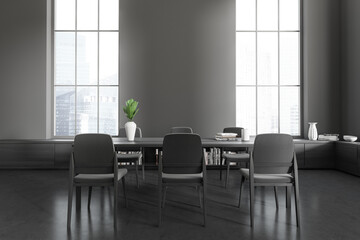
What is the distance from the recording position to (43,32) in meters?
6.00

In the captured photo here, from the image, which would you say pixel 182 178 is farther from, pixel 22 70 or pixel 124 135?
pixel 22 70

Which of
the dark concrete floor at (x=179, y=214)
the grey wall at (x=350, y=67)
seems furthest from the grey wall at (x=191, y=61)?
the dark concrete floor at (x=179, y=214)

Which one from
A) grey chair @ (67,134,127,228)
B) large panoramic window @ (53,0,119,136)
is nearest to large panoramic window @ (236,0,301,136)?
large panoramic window @ (53,0,119,136)

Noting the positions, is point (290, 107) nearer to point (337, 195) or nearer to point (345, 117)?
point (345, 117)

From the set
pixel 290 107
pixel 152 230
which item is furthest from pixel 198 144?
pixel 290 107

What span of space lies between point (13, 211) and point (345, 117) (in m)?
6.34

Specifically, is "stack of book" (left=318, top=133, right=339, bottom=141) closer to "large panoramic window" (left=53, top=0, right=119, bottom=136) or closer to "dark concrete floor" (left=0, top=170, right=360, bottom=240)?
"dark concrete floor" (left=0, top=170, right=360, bottom=240)

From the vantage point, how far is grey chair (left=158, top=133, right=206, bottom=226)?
2.62 meters

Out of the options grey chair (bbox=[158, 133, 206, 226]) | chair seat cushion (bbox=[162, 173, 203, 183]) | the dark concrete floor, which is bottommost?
the dark concrete floor

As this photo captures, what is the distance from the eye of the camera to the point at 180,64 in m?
6.05

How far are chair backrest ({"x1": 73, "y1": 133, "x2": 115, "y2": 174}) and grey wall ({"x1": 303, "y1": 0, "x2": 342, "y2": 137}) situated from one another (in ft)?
16.5

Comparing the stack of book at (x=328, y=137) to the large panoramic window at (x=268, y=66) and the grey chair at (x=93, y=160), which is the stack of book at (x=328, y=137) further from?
the grey chair at (x=93, y=160)

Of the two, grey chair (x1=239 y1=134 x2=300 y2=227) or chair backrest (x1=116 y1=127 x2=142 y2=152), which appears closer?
grey chair (x1=239 y1=134 x2=300 y2=227)

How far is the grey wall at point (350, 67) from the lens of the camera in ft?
18.1
